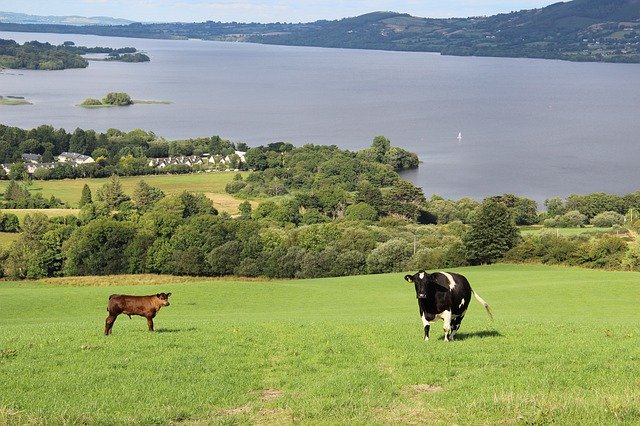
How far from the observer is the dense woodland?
40438mm

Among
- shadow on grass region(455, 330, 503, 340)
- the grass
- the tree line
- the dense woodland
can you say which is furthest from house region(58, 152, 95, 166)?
shadow on grass region(455, 330, 503, 340)

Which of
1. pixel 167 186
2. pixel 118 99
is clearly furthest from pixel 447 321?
pixel 118 99

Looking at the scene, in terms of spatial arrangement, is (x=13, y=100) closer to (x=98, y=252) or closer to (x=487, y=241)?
(x=98, y=252)

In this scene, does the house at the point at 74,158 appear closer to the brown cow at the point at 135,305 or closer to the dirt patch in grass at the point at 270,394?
the brown cow at the point at 135,305

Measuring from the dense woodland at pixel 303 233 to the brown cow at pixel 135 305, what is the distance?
2699 cm

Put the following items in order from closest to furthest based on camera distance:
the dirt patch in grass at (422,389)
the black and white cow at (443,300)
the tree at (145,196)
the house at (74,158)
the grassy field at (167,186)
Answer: the dirt patch in grass at (422,389) → the black and white cow at (443,300) → the tree at (145,196) → the grassy field at (167,186) → the house at (74,158)

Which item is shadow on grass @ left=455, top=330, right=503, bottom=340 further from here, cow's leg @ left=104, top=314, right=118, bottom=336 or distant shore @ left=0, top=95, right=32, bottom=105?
distant shore @ left=0, top=95, right=32, bottom=105

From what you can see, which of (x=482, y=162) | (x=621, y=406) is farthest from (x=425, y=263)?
(x=482, y=162)

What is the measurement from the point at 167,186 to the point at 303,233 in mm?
40634

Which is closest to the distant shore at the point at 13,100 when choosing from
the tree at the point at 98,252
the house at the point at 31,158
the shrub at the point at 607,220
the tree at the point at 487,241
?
the house at the point at 31,158

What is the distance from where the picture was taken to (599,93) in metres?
196

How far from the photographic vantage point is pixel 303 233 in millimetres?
46500

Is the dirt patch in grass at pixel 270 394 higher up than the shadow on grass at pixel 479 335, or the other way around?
the dirt patch in grass at pixel 270 394

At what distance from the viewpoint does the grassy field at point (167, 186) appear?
75562 millimetres
